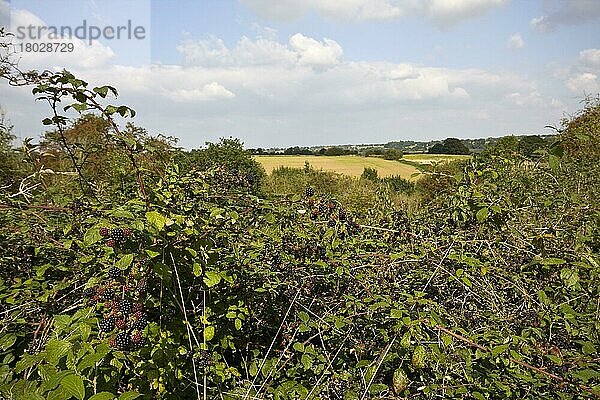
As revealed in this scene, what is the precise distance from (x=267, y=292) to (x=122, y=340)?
958 millimetres

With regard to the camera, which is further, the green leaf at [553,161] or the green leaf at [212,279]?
the green leaf at [553,161]

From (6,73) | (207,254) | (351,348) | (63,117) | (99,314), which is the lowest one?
(351,348)

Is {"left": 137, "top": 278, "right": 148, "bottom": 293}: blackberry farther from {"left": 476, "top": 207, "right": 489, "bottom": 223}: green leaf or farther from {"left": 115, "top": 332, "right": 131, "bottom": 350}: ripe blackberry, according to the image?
{"left": 476, "top": 207, "right": 489, "bottom": 223}: green leaf

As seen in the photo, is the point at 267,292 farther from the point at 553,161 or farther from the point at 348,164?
the point at 348,164

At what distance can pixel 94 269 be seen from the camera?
1.99 metres

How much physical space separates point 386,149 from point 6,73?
1711 inches

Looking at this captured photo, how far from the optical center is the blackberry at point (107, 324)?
1.45 metres

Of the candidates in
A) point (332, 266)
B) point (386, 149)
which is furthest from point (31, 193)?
point (386, 149)

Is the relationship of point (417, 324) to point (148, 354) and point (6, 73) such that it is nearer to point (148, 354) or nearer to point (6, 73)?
point (148, 354)

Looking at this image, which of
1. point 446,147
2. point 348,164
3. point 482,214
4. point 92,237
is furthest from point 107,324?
point 348,164

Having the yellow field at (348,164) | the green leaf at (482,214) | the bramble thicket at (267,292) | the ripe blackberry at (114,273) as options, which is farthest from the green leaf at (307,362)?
the yellow field at (348,164)

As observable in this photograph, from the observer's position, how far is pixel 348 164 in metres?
35.9

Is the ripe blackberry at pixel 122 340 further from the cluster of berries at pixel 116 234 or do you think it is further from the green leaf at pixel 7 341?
the green leaf at pixel 7 341

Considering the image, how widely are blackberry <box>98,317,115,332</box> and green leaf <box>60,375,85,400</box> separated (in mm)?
492
